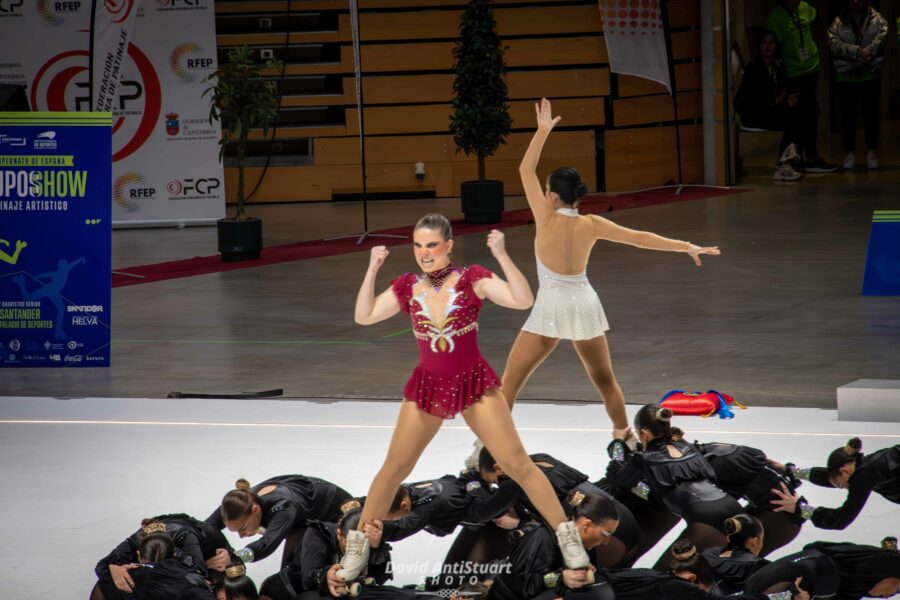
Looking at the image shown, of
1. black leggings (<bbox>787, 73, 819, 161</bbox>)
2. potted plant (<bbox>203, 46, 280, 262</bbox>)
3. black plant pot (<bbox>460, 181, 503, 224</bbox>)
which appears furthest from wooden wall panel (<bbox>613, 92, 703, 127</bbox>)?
potted plant (<bbox>203, 46, 280, 262</bbox>)

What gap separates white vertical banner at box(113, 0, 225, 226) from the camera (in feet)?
50.0

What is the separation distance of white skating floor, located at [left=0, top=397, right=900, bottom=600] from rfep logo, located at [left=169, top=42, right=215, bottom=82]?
25.7ft

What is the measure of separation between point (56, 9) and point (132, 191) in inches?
87.6

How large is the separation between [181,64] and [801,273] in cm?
764

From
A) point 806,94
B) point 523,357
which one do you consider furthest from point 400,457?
point 806,94

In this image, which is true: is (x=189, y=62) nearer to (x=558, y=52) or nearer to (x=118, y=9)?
(x=118, y=9)

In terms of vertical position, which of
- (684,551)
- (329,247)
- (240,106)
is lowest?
(684,551)

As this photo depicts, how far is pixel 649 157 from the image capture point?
18.2m

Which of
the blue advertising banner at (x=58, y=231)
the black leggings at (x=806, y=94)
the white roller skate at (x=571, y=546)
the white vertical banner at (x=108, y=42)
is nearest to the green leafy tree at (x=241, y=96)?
the white vertical banner at (x=108, y=42)

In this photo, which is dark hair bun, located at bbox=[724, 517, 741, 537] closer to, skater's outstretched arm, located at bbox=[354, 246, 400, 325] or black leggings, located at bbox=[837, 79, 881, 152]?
skater's outstretched arm, located at bbox=[354, 246, 400, 325]

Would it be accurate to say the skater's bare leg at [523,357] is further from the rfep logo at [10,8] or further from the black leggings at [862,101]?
the black leggings at [862,101]

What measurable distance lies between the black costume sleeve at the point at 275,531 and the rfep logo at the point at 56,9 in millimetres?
11460

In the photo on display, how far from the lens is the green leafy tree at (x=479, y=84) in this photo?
579 inches

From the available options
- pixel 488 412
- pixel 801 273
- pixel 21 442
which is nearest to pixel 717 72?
pixel 801 273
